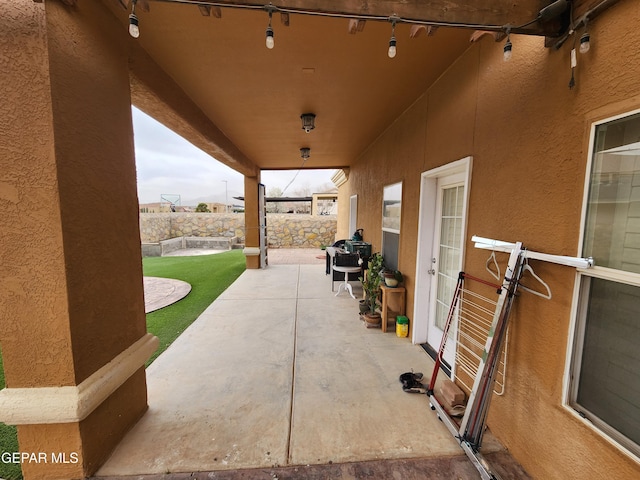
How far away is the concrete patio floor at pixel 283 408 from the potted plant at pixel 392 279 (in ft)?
2.30

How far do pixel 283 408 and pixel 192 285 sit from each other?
15.1 feet

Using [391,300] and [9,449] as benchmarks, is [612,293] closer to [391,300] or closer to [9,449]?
[391,300]

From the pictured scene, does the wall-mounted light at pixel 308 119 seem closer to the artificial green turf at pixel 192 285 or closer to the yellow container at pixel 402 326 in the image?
the yellow container at pixel 402 326

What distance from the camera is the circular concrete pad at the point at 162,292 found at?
14.8 ft

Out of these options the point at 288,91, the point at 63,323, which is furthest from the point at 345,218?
the point at 63,323

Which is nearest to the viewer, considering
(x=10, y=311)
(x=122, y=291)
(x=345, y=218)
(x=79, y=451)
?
(x=10, y=311)

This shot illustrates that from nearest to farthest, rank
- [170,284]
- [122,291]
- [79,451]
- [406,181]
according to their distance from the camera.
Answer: [79,451] < [122,291] < [406,181] < [170,284]

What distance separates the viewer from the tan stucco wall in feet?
3.92

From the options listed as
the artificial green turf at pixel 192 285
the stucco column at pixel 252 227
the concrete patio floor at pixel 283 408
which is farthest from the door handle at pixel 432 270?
the stucco column at pixel 252 227

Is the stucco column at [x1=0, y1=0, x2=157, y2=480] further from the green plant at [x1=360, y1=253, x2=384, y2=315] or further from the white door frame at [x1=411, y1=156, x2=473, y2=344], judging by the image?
the green plant at [x1=360, y1=253, x2=384, y2=315]

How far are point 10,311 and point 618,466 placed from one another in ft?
10.3

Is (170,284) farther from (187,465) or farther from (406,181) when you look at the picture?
(406,181)

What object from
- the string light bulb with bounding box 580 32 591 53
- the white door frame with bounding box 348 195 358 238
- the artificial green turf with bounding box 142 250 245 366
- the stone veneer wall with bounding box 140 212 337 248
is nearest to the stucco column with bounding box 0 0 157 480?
the artificial green turf with bounding box 142 250 245 366

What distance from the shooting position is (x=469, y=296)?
2.20 metres
